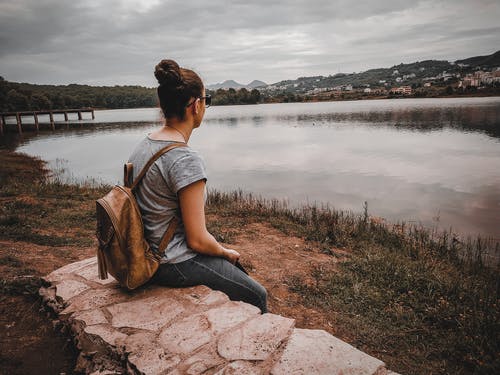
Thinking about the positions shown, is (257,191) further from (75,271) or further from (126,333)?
(126,333)

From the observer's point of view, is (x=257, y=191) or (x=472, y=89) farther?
(x=472, y=89)

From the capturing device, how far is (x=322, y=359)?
6.25 ft

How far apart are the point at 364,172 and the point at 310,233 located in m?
11.5

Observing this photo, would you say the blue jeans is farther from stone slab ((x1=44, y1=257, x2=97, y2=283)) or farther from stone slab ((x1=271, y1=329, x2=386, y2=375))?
stone slab ((x1=44, y1=257, x2=97, y2=283))

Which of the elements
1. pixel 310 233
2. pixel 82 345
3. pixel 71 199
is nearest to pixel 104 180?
pixel 71 199

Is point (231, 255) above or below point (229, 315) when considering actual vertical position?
above

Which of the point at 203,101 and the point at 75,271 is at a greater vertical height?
the point at 203,101

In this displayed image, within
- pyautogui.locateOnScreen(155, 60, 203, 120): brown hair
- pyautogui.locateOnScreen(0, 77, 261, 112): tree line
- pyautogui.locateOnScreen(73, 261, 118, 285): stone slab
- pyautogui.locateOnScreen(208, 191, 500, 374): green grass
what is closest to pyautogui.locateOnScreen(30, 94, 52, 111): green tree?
pyautogui.locateOnScreen(0, 77, 261, 112): tree line

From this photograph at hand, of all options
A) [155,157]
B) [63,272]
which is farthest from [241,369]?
[63,272]

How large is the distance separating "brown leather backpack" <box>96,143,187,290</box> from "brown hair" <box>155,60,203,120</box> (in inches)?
11.5

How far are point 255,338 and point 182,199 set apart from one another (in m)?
1.03

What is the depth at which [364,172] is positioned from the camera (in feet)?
56.1

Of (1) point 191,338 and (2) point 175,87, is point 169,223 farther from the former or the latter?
(2) point 175,87

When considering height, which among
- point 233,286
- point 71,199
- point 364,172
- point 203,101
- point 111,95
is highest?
point 111,95
